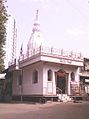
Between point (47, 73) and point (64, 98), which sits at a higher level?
point (47, 73)

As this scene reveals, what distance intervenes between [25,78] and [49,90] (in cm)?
466

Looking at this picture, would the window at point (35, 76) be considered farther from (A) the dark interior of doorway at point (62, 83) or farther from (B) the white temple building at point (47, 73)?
(A) the dark interior of doorway at point (62, 83)

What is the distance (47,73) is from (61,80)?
7.82 ft

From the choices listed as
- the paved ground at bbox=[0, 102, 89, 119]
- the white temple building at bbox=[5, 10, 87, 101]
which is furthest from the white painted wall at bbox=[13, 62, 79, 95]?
the paved ground at bbox=[0, 102, 89, 119]

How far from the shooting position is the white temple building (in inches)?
1016

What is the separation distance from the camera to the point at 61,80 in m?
28.3

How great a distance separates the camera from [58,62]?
26312mm

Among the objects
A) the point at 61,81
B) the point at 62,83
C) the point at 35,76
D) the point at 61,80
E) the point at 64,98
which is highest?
the point at 35,76

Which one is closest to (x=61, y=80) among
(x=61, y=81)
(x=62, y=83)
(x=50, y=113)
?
(x=61, y=81)

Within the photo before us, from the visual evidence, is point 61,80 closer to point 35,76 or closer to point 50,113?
point 35,76

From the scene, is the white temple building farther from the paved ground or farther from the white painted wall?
the paved ground

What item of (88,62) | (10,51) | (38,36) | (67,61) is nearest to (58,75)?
(67,61)

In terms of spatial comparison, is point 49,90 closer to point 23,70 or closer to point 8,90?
point 23,70

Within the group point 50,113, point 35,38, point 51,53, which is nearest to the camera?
point 50,113
